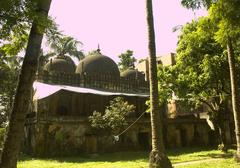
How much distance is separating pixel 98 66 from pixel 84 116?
767cm

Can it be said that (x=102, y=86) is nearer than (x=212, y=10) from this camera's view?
No

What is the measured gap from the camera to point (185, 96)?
19.1 m

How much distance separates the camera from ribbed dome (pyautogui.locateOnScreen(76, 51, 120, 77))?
28189 millimetres

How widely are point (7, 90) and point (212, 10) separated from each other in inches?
952

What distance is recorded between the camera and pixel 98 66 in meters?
28.4

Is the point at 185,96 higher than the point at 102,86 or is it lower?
lower

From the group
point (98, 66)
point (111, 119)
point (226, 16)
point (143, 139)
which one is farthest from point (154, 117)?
point (98, 66)

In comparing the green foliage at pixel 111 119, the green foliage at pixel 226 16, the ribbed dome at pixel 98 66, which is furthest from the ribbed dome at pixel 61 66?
the green foliage at pixel 226 16

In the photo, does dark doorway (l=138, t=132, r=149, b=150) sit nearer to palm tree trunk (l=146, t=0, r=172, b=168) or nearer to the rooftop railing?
the rooftop railing

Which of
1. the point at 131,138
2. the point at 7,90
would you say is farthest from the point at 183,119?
the point at 7,90

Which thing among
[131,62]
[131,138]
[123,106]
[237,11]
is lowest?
[131,138]

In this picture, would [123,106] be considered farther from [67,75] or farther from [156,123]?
[156,123]

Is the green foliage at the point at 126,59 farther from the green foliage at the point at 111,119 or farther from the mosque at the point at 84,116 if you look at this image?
the green foliage at the point at 111,119

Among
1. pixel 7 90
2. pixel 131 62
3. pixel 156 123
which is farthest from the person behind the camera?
pixel 131 62
